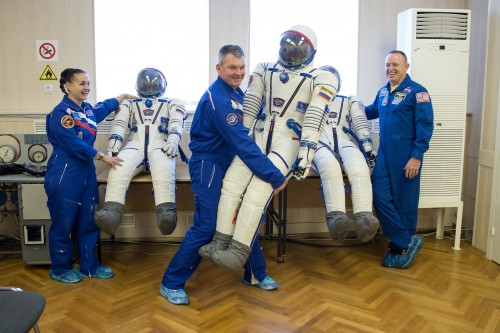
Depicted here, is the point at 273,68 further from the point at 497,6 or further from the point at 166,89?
the point at 497,6

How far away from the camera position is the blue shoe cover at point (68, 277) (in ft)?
10.6

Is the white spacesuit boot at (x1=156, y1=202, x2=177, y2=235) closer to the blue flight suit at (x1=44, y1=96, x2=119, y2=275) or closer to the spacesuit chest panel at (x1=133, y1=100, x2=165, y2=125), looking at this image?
the blue flight suit at (x1=44, y1=96, x2=119, y2=275)

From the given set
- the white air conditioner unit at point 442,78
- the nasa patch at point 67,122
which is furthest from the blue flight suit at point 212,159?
the white air conditioner unit at point 442,78

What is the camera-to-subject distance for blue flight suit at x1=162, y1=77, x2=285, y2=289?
2.71 meters

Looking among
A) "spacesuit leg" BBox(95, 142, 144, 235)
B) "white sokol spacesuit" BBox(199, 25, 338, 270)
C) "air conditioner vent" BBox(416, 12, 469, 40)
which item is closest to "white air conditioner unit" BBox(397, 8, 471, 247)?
"air conditioner vent" BBox(416, 12, 469, 40)

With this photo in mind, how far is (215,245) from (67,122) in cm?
134

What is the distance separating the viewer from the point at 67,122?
3.12 meters

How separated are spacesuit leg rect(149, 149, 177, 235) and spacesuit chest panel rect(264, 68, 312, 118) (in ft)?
3.19

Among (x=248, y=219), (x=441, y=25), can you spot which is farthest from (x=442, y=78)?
(x=248, y=219)

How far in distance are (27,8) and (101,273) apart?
236cm

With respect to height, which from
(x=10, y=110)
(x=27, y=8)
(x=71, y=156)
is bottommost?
(x=71, y=156)

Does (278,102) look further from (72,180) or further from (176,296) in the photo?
A: (72,180)

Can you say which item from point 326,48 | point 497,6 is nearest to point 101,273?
point 326,48

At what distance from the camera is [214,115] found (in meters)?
2.74
